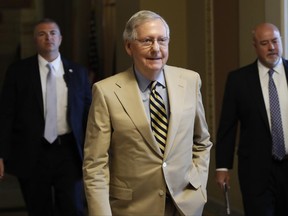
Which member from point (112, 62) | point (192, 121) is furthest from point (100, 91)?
point (112, 62)

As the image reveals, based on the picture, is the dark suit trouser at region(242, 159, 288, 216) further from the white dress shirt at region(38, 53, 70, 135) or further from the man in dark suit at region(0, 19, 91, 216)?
the white dress shirt at region(38, 53, 70, 135)

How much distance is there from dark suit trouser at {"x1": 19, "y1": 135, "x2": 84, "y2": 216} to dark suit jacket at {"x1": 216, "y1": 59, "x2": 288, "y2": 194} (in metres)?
1.09

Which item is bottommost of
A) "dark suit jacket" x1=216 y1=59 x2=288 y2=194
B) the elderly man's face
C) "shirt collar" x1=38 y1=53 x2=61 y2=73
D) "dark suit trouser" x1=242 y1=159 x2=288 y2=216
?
"dark suit trouser" x1=242 y1=159 x2=288 y2=216

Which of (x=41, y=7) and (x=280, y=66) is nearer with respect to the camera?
(x=280, y=66)

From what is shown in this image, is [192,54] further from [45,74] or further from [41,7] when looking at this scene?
[41,7]

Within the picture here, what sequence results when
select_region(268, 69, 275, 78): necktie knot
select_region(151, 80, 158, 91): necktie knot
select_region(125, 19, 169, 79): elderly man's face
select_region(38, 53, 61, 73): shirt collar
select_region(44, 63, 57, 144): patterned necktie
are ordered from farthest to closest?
select_region(38, 53, 61, 73): shirt collar
select_region(44, 63, 57, 144): patterned necktie
select_region(268, 69, 275, 78): necktie knot
select_region(151, 80, 158, 91): necktie knot
select_region(125, 19, 169, 79): elderly man's face

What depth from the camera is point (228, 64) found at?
24.5ft

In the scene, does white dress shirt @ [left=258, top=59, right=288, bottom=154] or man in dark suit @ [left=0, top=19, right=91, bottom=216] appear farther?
man in dark suit @ [left=0, top=19, right=91, bottom=216]

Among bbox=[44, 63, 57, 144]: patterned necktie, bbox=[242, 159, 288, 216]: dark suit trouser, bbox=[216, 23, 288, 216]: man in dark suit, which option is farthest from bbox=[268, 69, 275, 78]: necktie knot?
bbox=[44, 63, 57, 144]: patterned necktie

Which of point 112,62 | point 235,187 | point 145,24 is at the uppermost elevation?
point 145,24

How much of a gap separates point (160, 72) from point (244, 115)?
1.76 metres

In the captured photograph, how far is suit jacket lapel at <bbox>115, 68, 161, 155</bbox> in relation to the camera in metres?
3.45

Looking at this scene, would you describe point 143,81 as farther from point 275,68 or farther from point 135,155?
point 275,68

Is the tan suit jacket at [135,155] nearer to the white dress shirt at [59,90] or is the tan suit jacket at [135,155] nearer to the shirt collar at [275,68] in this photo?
the shirt collar at [275,68]
